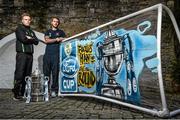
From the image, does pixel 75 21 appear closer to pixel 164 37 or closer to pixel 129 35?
pixel 164 37

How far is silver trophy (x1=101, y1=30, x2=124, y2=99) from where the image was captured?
5660 millimetres

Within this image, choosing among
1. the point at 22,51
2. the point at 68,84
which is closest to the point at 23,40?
the point at 22,51

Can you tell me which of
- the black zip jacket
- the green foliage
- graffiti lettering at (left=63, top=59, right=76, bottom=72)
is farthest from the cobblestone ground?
the green foliage

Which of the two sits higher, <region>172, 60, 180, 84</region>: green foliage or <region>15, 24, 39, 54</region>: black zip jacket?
<region>15, 24, 39, 54</region>: black zip jacket

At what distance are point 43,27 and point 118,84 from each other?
484 cm

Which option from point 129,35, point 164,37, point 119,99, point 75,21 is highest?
point 75,21

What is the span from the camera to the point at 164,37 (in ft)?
30.5

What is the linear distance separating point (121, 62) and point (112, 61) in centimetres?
29

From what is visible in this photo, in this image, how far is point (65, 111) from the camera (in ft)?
18.3

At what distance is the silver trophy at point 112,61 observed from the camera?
18.6ft

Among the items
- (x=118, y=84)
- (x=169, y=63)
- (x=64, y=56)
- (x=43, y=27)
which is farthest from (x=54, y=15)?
(x=118, y=84)

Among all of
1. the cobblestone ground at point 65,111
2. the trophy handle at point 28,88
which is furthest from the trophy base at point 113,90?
the trophy handle at point 28,88

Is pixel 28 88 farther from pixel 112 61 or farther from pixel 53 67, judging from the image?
pixel 112 61

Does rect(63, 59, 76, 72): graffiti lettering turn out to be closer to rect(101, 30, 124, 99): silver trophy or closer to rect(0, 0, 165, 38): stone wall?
rect(101, 30, 124, 99): silver trophy
